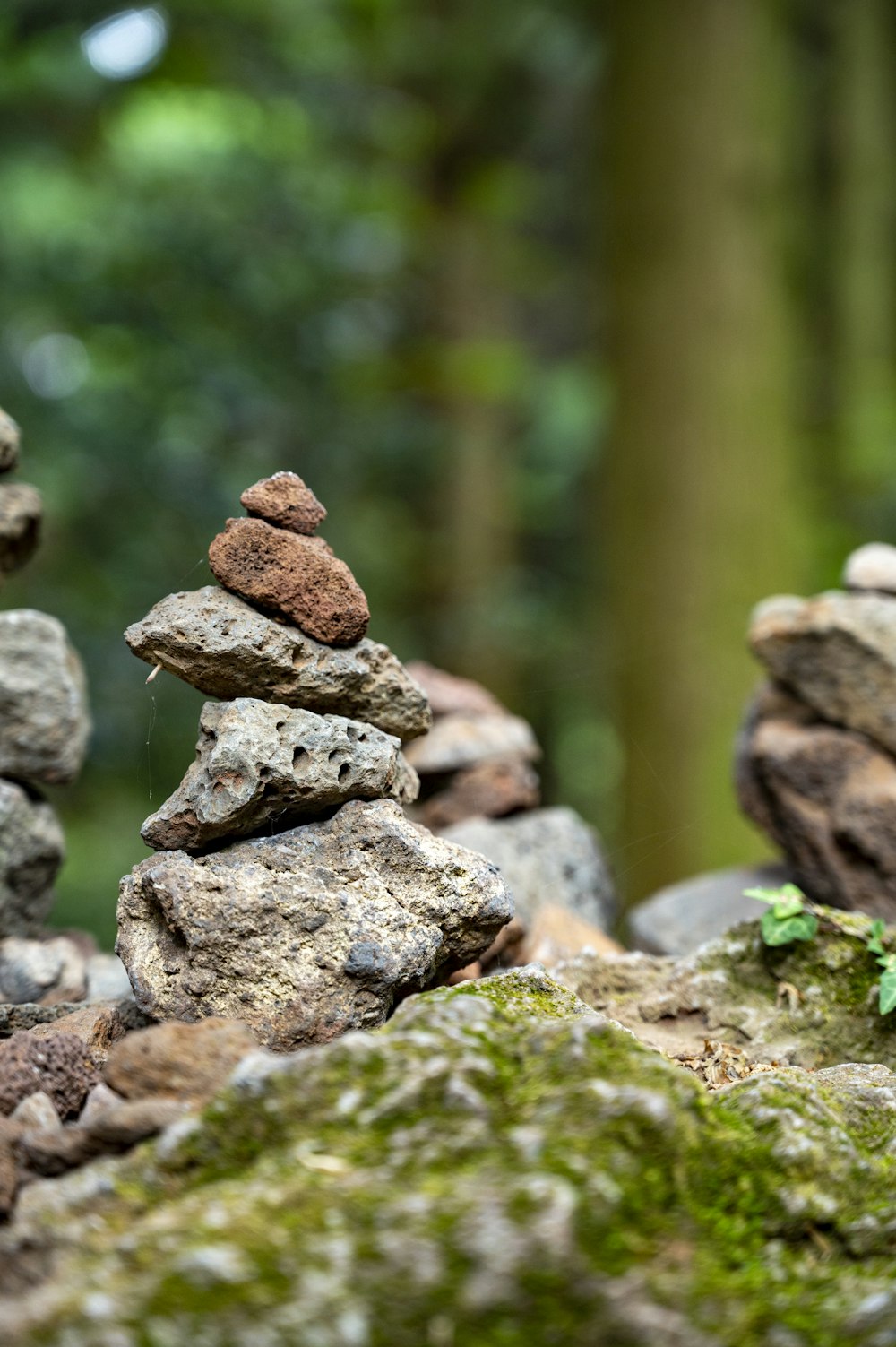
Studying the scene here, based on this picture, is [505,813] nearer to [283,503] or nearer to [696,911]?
[696,911]

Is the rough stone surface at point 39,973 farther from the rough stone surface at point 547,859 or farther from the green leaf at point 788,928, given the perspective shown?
the green leaf at point 788,928

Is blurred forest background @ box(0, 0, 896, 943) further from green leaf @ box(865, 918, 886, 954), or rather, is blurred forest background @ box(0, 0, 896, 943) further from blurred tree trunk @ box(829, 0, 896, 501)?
green leaf @ box(865, 918, 886, 954)

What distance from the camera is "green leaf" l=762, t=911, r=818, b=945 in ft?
9.82

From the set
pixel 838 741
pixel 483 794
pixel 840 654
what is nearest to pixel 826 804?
pixel 838 741

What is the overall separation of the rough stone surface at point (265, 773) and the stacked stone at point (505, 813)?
43.0 inches

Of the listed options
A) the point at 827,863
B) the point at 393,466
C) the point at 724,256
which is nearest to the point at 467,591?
the point at 393,466

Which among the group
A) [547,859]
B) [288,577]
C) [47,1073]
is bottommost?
[547,859]

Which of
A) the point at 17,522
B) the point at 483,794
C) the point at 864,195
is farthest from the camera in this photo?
the point at 864,195

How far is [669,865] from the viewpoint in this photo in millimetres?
6820

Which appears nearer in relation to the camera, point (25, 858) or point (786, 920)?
point (786, 920)

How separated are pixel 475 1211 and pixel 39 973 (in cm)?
201

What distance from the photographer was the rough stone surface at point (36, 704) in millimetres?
3449

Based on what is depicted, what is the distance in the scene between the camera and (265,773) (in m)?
2.57

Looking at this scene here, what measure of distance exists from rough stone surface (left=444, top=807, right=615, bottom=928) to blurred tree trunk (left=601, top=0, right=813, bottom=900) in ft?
10.4
